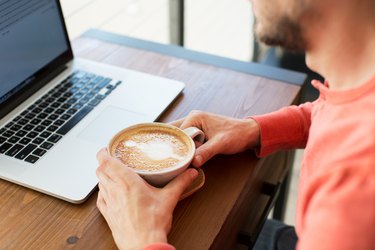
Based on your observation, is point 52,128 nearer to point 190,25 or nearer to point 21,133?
point 21,133

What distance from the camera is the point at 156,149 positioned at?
74cm

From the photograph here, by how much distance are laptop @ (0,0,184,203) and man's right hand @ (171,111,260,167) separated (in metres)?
0.10

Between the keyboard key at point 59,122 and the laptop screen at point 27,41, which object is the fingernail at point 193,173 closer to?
the keyboard key at point 59,122

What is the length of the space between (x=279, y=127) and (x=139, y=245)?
1.19 feet

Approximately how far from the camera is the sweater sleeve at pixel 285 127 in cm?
84

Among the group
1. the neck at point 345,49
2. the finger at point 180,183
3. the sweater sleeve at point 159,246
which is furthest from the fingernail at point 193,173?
the neck at point 345,49

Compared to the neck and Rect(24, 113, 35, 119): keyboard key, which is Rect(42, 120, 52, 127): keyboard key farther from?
Answer: the neck

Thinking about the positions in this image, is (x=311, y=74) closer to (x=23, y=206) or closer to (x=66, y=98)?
(x=66, y=98)

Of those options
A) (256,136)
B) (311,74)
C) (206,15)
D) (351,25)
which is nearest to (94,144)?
(256,136)

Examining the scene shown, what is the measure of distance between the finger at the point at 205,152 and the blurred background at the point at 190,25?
1.07 ft

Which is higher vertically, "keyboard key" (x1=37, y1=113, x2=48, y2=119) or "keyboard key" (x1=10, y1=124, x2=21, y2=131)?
"keyboard key" (x1=10, y1=124, x2=21, y2=131)

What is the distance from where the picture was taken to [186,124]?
81 cm

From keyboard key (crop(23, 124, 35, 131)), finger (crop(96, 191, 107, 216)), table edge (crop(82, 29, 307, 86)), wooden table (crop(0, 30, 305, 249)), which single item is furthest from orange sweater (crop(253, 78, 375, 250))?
keyboard key (crop(23, 124, 35, 131))

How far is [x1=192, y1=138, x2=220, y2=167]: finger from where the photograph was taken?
74 centimetres
